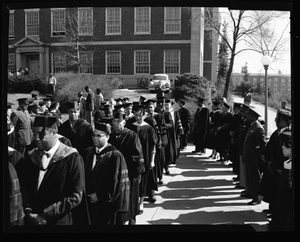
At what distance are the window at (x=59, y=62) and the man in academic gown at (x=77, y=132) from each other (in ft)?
2.27

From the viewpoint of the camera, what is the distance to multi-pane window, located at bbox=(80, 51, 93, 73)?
6.84 meters

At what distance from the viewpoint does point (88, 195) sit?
4570 mm

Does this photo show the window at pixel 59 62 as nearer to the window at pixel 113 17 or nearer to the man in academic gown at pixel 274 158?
the window at pixel 113 17

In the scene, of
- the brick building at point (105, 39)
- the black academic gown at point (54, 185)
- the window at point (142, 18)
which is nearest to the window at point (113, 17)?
the brick building at point (105, 39)

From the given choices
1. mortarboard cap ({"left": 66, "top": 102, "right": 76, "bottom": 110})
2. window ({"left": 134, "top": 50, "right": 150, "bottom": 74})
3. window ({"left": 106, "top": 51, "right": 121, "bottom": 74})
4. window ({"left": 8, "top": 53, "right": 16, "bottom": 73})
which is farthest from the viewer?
window ({"left": 134, "top": 50, "right": 150, "bottom": 74})

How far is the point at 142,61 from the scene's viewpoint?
758cm

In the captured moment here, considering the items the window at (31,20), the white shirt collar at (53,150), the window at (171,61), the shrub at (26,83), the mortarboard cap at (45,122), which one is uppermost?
the window at (31,20)

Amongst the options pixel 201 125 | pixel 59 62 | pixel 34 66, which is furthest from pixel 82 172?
pixel 201 125

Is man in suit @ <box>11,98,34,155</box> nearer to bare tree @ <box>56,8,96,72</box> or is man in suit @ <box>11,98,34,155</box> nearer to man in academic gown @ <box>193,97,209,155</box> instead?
bare tree @ <box>56,8,96,72</box>

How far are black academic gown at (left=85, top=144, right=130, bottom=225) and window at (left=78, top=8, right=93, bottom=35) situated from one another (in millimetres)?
2021

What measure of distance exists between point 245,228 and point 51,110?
527 centimetres

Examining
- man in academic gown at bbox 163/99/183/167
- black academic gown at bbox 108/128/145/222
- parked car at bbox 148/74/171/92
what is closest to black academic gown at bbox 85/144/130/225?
black academic gown at bbox 108/128/145/222

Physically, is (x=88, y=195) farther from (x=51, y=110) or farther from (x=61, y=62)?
(x=51, y=110)

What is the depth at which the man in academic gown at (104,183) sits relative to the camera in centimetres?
464
